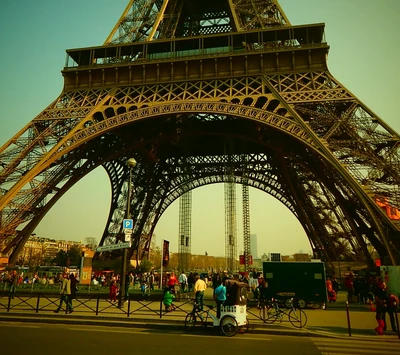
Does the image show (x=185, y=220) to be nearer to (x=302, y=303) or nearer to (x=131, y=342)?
(x=302, y=303)

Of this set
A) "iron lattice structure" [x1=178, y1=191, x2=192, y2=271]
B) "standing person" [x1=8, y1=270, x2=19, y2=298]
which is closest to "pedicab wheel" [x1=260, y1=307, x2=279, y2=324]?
"standing person" [x1=8, y1=270, x2=19, y2=298]

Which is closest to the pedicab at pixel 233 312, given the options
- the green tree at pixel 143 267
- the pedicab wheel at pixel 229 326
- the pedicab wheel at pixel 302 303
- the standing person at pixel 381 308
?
the pedicab wheel at pixel 229 326

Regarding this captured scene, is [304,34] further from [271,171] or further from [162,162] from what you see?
[162,162]

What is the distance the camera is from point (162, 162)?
1527 inches

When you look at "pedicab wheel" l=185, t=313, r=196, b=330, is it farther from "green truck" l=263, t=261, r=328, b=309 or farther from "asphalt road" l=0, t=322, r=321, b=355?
"green truck" l=263, t=261, r=328, b=309

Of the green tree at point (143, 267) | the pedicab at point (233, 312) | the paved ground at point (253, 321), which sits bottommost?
the paved ground at point (253, 321)

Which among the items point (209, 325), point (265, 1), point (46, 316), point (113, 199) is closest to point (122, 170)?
point (113, 199)

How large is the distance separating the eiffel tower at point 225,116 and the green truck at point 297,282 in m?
3.96

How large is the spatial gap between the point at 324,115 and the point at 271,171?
16460 mm

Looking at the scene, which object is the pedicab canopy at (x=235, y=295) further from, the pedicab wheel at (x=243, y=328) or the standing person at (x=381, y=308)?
the standing person at (x=381, y=308)

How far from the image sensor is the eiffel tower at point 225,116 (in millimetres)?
19781

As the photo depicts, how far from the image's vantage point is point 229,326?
1014 cm

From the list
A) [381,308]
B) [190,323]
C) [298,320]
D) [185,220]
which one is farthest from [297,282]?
[185,220]

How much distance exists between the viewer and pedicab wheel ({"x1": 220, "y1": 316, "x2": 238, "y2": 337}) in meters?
10.1
